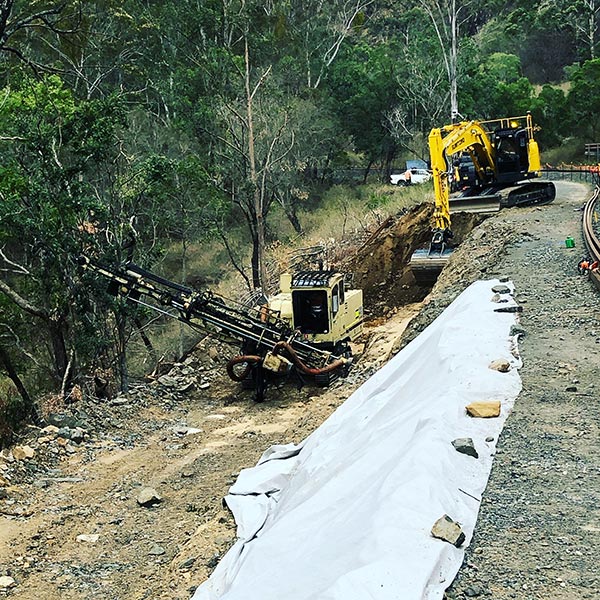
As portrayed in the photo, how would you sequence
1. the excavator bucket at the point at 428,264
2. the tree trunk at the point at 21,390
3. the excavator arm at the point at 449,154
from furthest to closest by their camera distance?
the excavator bucket at the point at 428,264, the excavator arm at the point at 449,154, the tree trunk at the point at 21,390

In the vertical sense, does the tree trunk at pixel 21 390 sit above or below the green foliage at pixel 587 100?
below

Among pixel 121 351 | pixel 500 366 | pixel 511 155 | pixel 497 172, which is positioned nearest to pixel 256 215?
pixel 497 172

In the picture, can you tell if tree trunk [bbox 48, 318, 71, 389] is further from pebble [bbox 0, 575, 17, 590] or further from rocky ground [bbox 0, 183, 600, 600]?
pebble [bbox 0, 575, 17, 590]

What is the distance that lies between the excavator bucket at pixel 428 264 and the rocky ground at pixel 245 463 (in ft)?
2.25

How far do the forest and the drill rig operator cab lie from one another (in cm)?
399

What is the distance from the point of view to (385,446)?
7676mm

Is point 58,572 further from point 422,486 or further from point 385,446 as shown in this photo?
point 422,486

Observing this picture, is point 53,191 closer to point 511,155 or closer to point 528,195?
point 511,155

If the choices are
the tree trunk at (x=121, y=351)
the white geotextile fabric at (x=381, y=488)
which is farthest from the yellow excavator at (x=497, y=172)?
the white geotextile fabric at (x=381, y=488)

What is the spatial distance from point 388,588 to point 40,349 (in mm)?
20806

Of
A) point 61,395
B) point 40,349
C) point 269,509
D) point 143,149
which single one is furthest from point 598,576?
point 143,149

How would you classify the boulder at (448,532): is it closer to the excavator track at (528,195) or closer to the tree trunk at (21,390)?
the tree trunk at (21,390)

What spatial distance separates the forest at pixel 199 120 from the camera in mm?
18234

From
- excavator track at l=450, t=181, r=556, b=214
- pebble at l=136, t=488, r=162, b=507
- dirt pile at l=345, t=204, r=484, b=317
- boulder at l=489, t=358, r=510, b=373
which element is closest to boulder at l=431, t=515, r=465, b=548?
boulder at l=489, t=358, r=510, b=373
